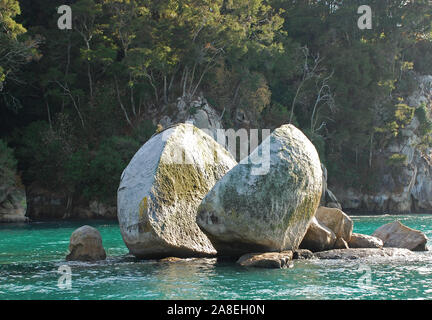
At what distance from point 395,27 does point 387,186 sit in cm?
1205

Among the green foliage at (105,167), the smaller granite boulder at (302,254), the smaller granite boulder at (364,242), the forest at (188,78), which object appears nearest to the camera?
the smaller granite boulder at (302,254)

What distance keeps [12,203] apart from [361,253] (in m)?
21.4

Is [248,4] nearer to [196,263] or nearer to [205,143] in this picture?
[205,143]

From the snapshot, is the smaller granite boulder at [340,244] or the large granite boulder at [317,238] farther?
the smaller granite boulder at [340,244]

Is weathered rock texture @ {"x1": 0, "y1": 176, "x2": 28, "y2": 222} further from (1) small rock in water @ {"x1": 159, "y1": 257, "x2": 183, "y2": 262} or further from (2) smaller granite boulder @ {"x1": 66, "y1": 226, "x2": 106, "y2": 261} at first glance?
(1) small rock in water @ {"x1": 159, "y1": 257, "x2": 183, "y2": 262}

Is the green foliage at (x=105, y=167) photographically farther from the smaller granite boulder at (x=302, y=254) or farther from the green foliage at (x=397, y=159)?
the green foliage at (x=397, y=159)

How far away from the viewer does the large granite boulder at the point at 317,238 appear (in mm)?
16625

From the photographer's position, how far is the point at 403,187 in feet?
148

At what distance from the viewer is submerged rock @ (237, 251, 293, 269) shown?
46.3 ft

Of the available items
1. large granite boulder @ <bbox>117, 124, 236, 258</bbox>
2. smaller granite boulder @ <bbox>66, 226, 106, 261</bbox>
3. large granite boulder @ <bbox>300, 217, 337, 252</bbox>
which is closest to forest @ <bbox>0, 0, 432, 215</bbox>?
large granite boulder @ <bbox>117, 124, 236, 258</bbox>

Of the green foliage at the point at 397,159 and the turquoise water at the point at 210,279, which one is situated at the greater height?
the green foliage at the point at 397,159

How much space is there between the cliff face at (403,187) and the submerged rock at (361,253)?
91.9 ft

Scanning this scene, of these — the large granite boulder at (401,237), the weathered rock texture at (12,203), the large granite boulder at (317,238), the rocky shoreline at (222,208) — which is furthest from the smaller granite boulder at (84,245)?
the weathered rock texture at (12,203)

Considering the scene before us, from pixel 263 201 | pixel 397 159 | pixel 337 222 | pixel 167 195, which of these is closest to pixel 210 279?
pixel 263 201
